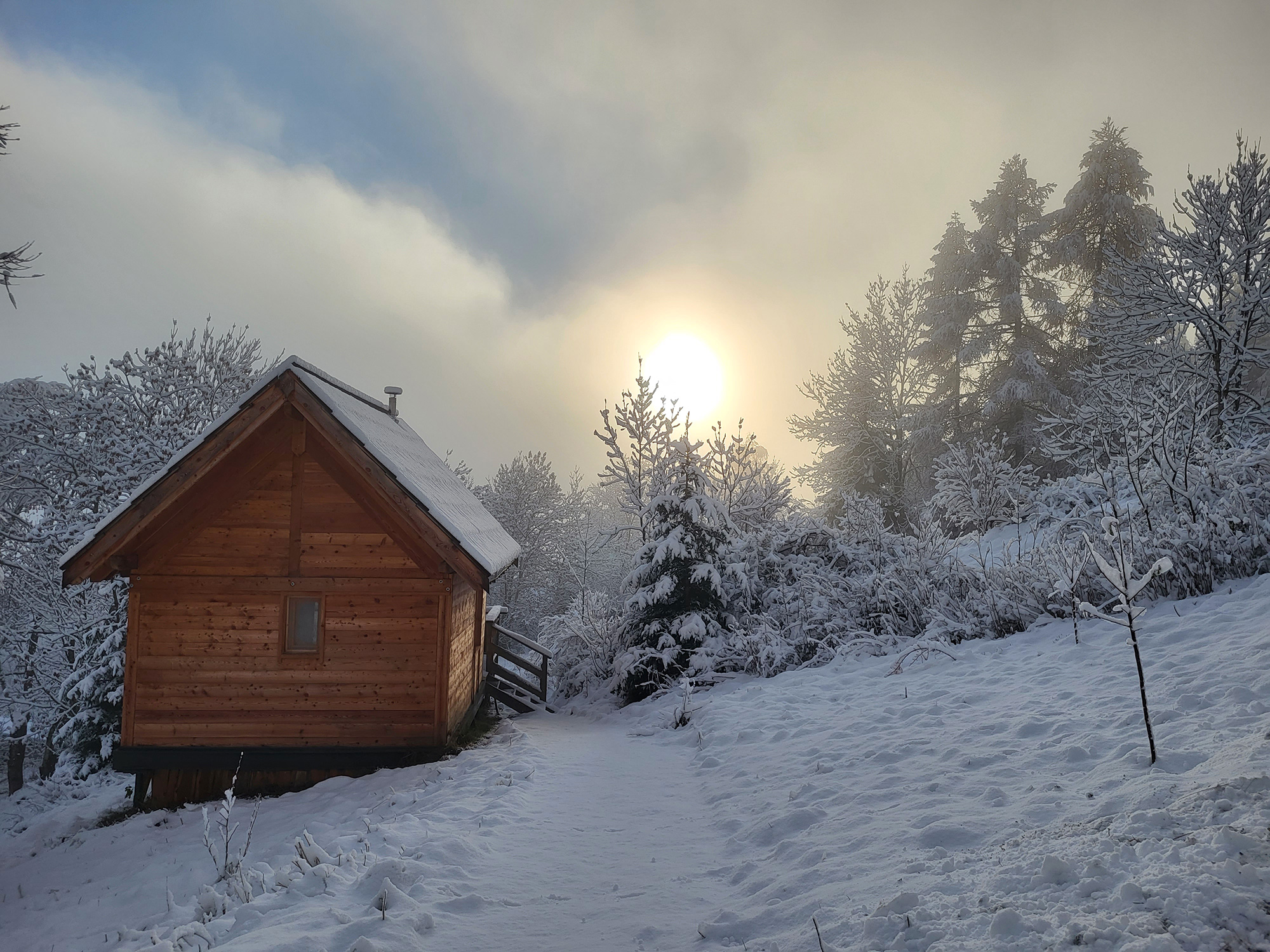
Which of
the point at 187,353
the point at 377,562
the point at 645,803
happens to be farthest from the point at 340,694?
the point at 187,353

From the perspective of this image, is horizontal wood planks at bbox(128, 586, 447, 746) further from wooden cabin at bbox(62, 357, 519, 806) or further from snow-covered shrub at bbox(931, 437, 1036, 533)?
snow-covered shrub at bbox(931, 437, 1036, 533)

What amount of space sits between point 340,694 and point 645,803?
17.1ft

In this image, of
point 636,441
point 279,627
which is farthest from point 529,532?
point 279,627

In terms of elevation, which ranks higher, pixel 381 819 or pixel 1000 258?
pixel 1000 258

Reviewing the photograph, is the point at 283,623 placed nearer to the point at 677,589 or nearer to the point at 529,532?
the point at 677,589

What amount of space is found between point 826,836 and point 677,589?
983 cm

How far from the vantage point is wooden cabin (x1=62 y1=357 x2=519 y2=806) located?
9.47 metres

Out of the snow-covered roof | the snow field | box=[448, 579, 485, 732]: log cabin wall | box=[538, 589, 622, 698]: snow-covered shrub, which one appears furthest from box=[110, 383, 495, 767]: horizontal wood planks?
box=[538, 589, 622, 698]: snow-covered shrub

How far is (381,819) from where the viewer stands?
21.8 feet

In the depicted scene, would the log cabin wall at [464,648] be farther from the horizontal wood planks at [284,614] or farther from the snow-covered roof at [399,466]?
the snow-covered roof at [399,466]

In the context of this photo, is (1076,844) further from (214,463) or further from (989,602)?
(214,463)

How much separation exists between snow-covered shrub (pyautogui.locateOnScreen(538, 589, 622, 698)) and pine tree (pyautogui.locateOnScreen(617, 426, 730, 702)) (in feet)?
2.49

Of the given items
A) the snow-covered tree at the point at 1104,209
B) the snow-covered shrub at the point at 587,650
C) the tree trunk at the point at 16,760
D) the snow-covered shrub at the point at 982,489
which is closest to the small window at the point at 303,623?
the snow-covered shrub at the point at 587,650

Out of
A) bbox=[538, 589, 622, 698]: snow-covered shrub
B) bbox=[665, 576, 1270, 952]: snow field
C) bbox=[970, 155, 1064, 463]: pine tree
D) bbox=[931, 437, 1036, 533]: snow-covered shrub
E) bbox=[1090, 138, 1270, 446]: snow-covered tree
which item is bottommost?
bbox=[665, 576, 1270, 952]: snow field
